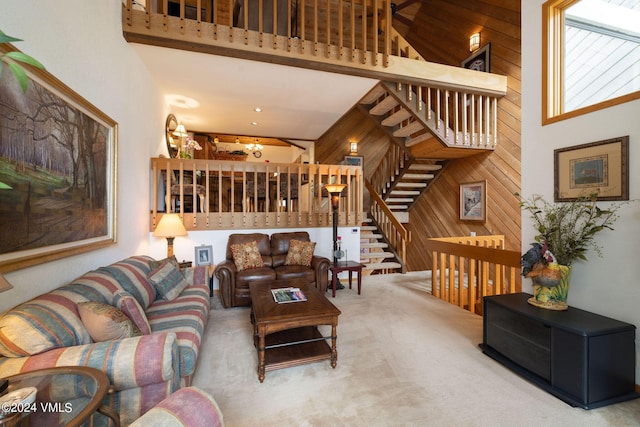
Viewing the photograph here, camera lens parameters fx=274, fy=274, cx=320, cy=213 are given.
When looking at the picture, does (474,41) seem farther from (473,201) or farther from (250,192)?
(250,192)

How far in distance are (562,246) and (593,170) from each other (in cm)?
61

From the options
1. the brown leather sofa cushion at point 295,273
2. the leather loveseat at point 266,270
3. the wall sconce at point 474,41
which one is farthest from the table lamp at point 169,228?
the wall sconce at point 474,41

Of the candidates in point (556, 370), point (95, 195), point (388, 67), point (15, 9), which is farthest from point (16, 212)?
point (388, 67)

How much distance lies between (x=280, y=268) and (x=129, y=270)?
6.09 feet

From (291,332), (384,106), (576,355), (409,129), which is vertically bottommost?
(291,332)

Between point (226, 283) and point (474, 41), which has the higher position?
point (474, 41)

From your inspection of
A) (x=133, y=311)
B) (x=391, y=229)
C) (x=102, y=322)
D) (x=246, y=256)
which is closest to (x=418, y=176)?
(x=391, y=229)

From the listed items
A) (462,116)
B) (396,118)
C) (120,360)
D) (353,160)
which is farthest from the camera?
(353,160)

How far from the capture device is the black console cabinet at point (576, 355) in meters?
1.76

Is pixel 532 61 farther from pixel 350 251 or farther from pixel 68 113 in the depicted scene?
pixel 68 113

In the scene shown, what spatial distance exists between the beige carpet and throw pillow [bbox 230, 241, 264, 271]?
36.0 inches

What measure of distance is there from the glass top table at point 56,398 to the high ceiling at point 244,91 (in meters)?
3.27

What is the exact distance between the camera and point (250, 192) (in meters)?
4.59

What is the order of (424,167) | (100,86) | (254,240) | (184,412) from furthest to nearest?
1. (424,167)
2. (254,240)
3. (100,86)
4. (184,412)
